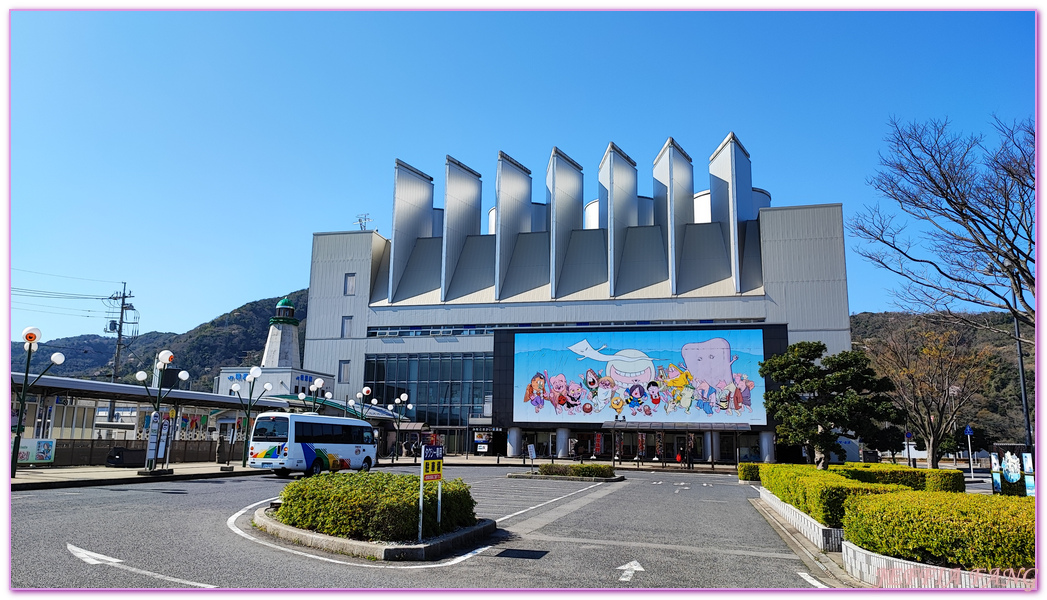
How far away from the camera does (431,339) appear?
53531mm

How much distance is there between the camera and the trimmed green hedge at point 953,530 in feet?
21.5

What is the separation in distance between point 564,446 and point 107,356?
126269 millimetres

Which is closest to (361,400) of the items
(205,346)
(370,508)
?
(370,508)

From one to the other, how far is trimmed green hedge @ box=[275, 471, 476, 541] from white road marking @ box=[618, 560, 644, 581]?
9.04 feet

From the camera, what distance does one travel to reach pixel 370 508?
9109 millimetres

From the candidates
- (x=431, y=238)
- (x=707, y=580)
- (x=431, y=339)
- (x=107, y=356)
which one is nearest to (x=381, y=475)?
(x=707, y=580)

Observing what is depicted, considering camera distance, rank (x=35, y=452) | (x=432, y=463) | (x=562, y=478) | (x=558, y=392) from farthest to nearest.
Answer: (x=558, y=392) < (x=562, y=478) < (x=35, y=452) < (x=432, y=463)

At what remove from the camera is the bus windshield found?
2422 cm

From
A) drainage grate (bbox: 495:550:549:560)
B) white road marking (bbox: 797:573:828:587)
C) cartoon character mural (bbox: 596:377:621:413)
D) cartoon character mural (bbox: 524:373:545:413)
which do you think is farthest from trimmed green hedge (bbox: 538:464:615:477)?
white road marking (bbox: 797:573:828:587)

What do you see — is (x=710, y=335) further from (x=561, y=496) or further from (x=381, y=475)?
(x=381, y=475)

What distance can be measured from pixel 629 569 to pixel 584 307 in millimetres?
42563

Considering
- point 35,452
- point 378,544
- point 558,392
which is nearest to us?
point 378,544

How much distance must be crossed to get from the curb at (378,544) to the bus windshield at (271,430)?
14.6 metres

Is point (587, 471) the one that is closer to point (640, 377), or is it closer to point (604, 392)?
point (604, 392)
